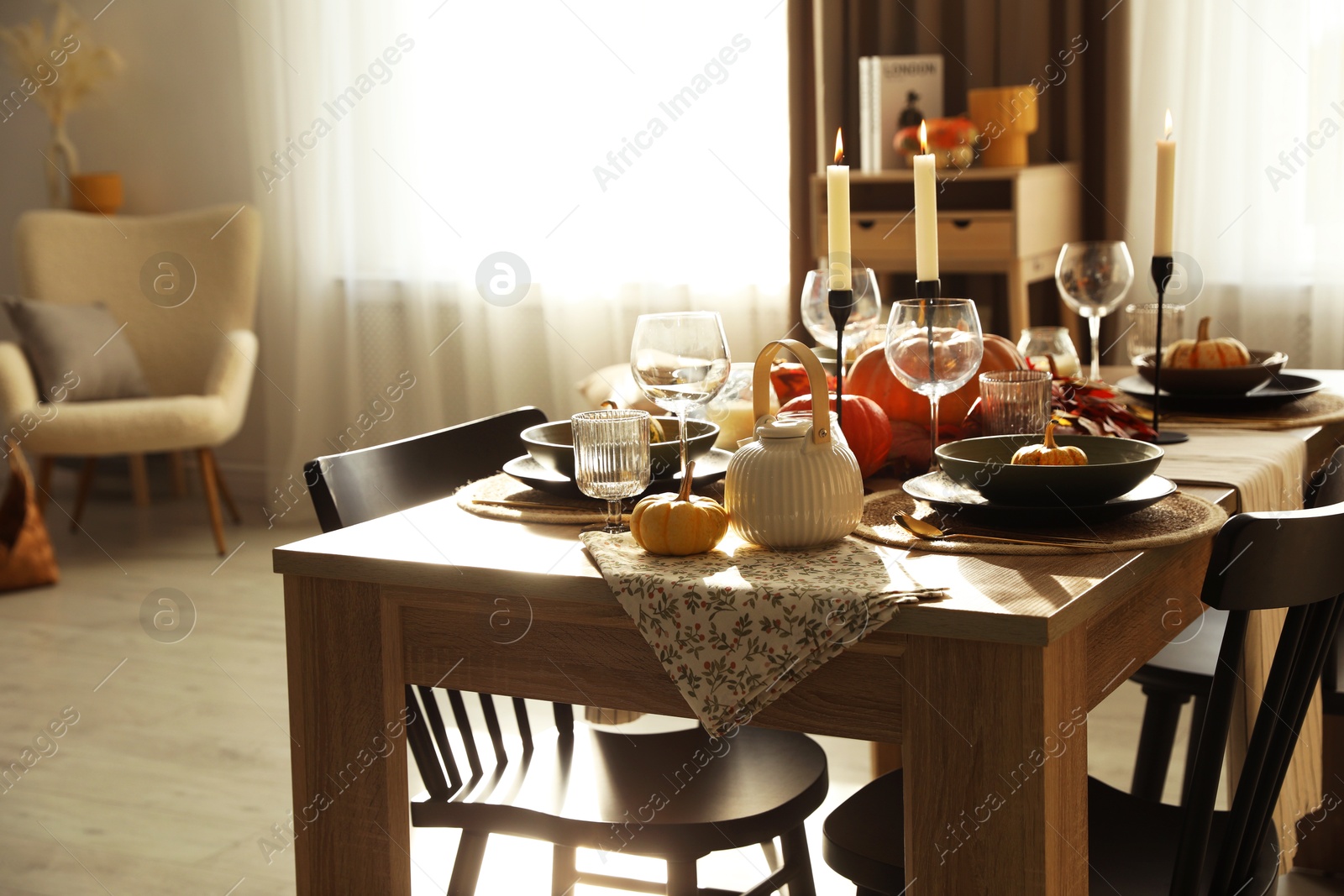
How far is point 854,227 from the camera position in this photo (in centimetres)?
337

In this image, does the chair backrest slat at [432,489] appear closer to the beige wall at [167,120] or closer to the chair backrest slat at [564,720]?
the chair backrest slat at [564,720]

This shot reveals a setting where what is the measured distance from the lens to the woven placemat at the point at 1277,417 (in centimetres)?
163

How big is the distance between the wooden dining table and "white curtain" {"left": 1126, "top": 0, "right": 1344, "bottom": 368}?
7.81 feet

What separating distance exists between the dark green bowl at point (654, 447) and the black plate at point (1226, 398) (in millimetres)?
697

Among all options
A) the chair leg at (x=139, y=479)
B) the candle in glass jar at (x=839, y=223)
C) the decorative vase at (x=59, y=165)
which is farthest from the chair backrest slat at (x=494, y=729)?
the decorative vase at (x=59, y=165)

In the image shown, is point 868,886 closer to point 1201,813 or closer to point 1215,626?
point 1201,813

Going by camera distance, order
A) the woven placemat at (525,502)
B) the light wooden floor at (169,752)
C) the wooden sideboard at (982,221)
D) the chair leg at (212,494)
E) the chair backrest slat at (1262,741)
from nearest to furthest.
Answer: the chair backrest slat at (1262,741) < the woven placemat at (525,502) < the light wooden floor at (169,752) < the wooden sideboard at (982,221) < the chair leg at (212,494)

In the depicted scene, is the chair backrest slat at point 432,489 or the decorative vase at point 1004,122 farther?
the decorative vase at point 1004,122

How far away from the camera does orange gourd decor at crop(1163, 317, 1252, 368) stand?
1769 millimetres

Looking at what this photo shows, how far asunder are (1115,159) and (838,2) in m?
0.87

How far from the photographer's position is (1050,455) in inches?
44.3

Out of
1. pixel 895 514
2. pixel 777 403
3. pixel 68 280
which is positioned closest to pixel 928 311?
pixel 895 514

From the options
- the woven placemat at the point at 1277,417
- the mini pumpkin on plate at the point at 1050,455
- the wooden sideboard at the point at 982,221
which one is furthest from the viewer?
the wooden sideboard at the point at 982,221

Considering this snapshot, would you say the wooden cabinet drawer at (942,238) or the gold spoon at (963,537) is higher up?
the wooden cabinet drawer at (942,238)
